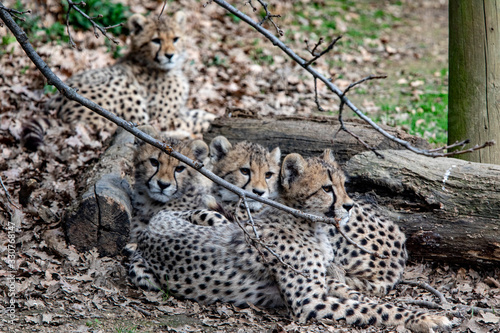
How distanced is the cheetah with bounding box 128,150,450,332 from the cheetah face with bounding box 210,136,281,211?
218mm

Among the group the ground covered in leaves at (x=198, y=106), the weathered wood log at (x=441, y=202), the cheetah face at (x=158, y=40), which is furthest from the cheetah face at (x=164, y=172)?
the cheetah face at (x=158, y=40)

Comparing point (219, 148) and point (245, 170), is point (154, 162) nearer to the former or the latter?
point (219, 148)

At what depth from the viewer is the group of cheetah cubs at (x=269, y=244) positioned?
399cm

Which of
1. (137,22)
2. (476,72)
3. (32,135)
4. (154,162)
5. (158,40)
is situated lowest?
(154,162)

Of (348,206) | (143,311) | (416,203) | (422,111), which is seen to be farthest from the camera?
(422,111)

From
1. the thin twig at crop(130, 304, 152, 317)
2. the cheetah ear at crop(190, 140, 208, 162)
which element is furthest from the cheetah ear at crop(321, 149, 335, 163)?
the thin twig at crop(130, 304, 152, 317)

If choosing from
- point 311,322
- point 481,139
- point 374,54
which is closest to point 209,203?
point 311,322

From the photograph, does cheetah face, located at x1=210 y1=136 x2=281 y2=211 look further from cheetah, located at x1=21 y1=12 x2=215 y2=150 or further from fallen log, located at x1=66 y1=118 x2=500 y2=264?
cheetah, located at x1=21 y1=12 x2=215 y2=150

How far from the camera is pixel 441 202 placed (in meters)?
4.61

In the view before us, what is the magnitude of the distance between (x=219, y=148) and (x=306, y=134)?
921 millimetres

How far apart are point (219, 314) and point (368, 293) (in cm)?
123

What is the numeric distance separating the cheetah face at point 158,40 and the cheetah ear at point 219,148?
298 centimetres

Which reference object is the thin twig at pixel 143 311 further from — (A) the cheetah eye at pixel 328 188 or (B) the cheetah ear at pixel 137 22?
(B) the cheetah ear at pixel 137 22

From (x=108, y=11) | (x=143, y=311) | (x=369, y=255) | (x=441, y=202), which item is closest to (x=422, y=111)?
(x=441, y=202)
